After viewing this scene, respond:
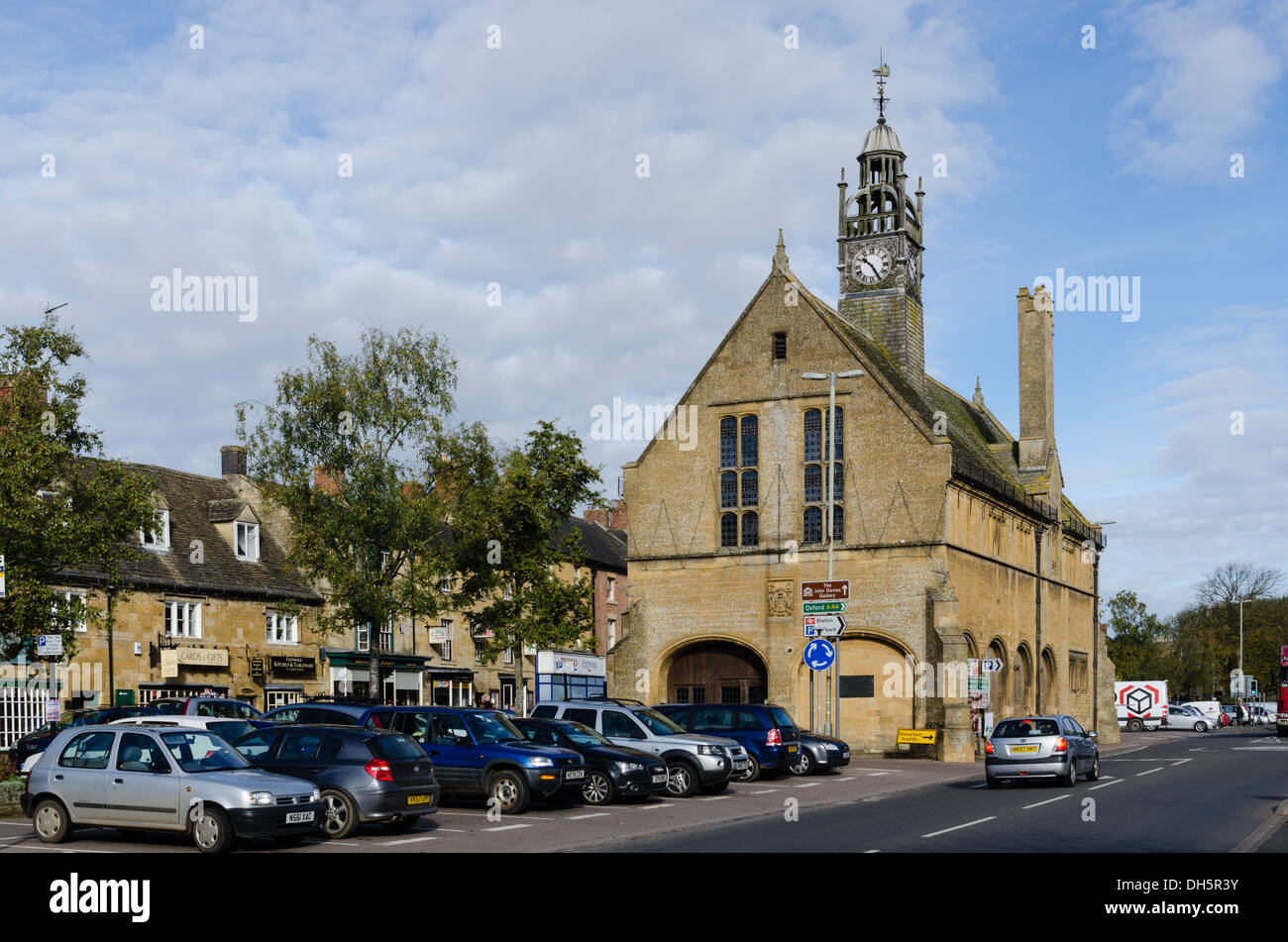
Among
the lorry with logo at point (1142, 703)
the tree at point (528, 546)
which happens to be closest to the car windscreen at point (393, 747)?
the tree at point (528, 546)

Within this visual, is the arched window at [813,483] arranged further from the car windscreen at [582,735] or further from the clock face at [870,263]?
the car windscreen at [582,735]

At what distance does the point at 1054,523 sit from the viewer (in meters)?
57.1

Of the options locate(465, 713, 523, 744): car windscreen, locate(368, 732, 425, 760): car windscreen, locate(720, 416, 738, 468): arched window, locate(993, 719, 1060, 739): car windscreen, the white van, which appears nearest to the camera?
locate(368, 732, 425, 760): car windscreen

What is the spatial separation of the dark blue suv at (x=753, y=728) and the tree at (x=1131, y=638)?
224 feet

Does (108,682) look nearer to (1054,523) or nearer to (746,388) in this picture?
(746,388)

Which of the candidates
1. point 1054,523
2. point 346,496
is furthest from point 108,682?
point 1054,523

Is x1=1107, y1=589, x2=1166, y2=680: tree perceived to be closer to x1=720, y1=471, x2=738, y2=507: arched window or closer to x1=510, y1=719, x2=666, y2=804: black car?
x1=720, y1=471, x2=738, y2=507: arched window

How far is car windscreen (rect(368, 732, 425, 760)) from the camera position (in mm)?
18109

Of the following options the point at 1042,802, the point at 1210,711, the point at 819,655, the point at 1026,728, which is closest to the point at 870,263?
the point at 819,655

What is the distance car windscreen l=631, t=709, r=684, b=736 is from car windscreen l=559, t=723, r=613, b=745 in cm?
142

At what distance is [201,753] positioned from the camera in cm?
1667

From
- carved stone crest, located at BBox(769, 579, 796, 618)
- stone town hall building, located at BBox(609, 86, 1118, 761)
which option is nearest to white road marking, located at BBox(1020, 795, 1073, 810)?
stone town hall building, located at BBox(609, 86, 1118, 761)
